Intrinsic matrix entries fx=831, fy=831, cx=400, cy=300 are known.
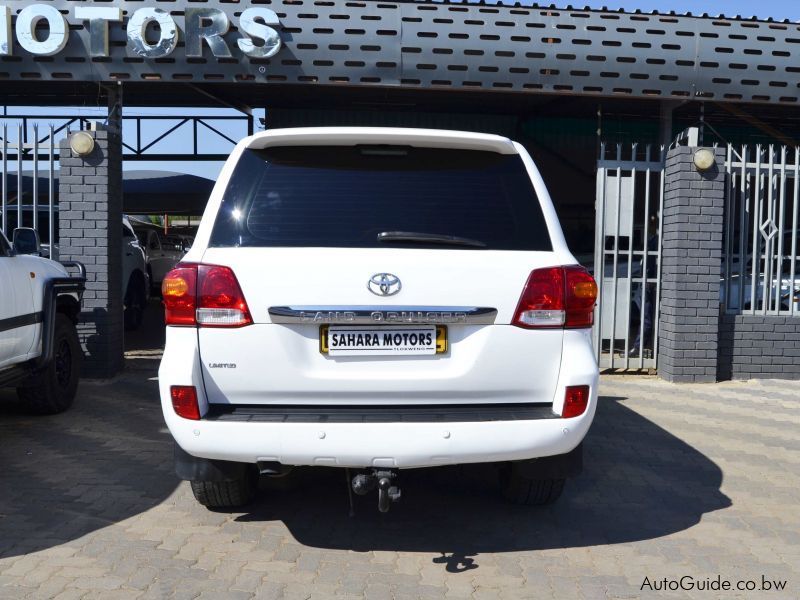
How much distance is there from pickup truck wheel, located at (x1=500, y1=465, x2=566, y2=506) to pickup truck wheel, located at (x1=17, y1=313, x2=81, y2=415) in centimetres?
385

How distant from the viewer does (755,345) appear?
888 centimetres

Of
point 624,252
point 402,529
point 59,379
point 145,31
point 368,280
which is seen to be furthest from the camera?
point 624,252

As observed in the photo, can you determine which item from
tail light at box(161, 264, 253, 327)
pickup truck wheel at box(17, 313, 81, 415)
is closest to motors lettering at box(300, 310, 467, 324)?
tail light at box(161, 264, 253, 327)

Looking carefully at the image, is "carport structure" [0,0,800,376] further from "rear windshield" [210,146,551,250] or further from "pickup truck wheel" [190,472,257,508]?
"rear windshield" [210,146,551,250]

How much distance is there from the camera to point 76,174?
8.31 metres

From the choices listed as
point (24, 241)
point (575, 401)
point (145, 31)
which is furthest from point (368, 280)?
point (145, 31)

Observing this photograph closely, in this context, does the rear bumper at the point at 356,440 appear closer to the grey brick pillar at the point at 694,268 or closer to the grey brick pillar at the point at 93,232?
the grey brick pillar at the point at 93,232

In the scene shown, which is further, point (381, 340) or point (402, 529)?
point (402, 529)

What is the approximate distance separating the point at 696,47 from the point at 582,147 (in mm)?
5664

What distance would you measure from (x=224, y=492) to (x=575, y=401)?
190cm

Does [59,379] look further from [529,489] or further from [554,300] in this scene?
[554,300]

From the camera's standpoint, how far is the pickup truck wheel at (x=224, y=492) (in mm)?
4266

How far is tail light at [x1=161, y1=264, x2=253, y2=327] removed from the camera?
3.51m

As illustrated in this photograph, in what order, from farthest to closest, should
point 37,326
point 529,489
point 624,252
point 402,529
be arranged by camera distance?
1. point 624,252
2. point 37,326
3. point 529,489
4. point 402,529
